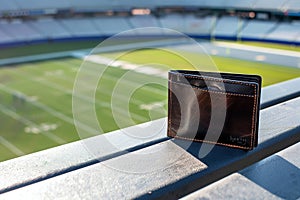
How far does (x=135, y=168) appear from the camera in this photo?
117 centimetres

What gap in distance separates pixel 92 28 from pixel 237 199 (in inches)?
848

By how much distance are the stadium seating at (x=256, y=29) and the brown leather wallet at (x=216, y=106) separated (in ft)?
62.4

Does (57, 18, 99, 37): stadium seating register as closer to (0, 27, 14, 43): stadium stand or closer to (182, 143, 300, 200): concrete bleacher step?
(0, 27, 14, 43): stadium stand

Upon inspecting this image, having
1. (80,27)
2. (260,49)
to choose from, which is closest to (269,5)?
(260,49)

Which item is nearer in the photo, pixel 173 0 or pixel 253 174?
pixel 253 174

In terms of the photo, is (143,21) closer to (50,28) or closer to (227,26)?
(227,26)

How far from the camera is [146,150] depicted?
1298mm

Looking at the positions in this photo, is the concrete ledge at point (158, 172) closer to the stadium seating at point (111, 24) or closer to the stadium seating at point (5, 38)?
the stadium seating at point (5, 38)

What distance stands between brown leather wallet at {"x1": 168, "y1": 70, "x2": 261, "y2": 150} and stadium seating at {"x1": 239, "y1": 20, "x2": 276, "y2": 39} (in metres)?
19.0

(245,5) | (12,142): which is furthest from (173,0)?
(12,142)

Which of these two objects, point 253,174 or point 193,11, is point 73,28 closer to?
point 193,11

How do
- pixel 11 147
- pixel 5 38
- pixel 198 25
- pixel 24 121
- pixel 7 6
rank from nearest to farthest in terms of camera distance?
pixel 11 147 < pixel 24 121 < pixel 5 38 < pixel 7 6 < pixel 198 25

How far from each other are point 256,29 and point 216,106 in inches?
804

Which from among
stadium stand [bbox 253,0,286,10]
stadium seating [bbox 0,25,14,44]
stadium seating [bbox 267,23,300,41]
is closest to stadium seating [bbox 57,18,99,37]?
stadium seating [bbox 0,25,14,44]
